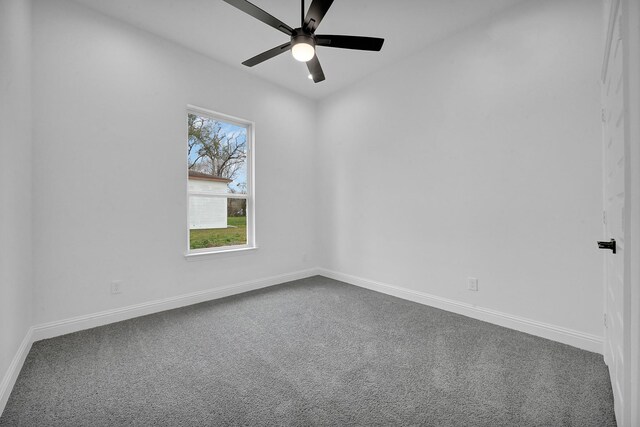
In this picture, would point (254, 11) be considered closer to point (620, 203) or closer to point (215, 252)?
point (620, 203)

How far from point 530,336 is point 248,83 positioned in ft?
13.6

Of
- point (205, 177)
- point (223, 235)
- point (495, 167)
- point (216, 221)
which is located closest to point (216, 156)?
point (205, 177)

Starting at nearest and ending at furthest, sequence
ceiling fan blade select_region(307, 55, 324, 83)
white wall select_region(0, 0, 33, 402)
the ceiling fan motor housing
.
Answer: white wall select_region(0, 0, 33, 402), the ceiling fan motor housing, ceiling fan blade select_region(307, 55, 324, 83)

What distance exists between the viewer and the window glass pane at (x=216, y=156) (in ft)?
11.1

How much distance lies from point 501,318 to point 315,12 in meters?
2.99

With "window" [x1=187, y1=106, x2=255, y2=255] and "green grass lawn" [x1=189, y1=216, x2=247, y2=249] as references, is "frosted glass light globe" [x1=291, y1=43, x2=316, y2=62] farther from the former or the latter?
"green grass lawn" [x1=189, y1=216, x2=247, y2=249]

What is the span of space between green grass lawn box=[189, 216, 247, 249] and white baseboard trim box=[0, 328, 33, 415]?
1.53 m

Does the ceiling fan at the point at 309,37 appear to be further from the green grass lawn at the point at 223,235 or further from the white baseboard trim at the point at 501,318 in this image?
the white baseboard trim at the point at 501,318

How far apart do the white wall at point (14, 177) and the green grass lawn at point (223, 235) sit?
144 cm

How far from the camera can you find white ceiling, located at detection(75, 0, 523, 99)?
8.30 ft

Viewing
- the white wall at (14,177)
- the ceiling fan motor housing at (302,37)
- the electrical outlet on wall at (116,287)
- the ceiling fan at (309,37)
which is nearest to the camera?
the white wall at (14,177)

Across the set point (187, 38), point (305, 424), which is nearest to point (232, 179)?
point (187, 38)

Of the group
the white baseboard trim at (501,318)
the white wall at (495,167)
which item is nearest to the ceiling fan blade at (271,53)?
the white wall at (495,167)

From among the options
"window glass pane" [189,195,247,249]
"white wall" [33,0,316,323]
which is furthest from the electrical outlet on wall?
"window glass pane" [189,195,247,249]
